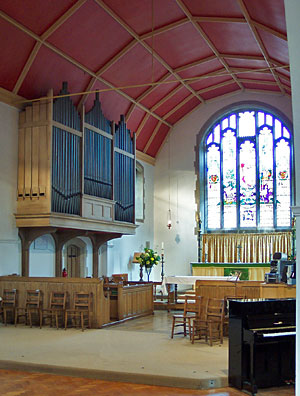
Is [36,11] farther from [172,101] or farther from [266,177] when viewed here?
[266,177]

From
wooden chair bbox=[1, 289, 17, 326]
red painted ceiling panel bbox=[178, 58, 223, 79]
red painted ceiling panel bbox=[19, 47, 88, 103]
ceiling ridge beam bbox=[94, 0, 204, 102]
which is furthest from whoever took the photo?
red painted ceiling panel bbox=[178, 58, 223, 79]

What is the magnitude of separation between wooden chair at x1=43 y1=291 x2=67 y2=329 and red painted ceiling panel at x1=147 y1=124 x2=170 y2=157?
31.9 feet

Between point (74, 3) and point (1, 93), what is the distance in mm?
2675

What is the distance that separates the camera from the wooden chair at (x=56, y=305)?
11.2m

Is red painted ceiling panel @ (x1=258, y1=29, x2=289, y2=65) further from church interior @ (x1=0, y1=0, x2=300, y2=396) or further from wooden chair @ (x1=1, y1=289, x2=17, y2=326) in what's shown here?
wooden chair @ (x1=1, y1=289, x2=17, y2=326)

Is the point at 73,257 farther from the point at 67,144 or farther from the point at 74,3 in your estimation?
the point at 74,3

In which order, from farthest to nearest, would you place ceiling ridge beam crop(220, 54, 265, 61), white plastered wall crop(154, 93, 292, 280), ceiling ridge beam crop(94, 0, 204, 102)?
white plastered wall crop(154, 93, 292, 280) → ceiling ridge beam crop(220, 54, 265, 61) → ceiling ridge beam crop(94, 0, 204, 102)

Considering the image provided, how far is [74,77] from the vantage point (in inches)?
570

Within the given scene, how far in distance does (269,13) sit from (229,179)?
8.75 meters

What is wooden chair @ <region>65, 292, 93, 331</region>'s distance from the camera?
11.0 metres

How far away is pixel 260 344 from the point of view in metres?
7.10

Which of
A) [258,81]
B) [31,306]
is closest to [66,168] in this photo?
[31,306]

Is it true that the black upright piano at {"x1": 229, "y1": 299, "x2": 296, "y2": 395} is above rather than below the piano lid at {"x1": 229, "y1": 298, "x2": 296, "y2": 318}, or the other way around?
below

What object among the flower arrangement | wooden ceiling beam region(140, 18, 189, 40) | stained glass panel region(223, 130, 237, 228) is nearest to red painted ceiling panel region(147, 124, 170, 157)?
stained glass panel region(223, 130, 237, 228)
